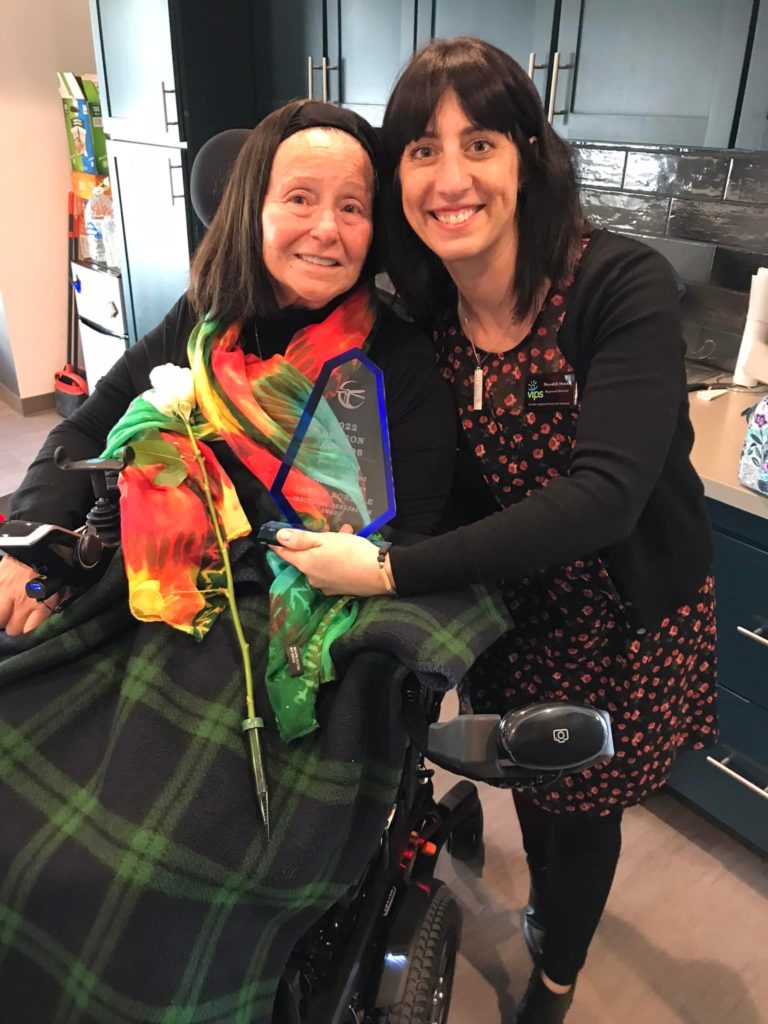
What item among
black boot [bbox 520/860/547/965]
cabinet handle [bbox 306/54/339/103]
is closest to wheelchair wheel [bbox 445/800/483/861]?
A: black boot [bbox 520/860/547/965]

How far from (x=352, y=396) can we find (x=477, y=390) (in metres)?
0.16

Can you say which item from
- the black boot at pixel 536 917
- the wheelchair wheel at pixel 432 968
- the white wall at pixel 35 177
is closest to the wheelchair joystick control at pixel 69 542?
the wheelchair wheel at pixel 432 968

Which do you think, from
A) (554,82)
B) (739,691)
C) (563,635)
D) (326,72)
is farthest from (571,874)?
(326,72)

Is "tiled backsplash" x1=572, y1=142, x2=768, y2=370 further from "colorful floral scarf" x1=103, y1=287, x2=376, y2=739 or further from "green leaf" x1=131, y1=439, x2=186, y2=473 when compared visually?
"green leaf" x1=131, y1=439, x2=186, y2=473

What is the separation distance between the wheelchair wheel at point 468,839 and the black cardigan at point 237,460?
0.86 metres

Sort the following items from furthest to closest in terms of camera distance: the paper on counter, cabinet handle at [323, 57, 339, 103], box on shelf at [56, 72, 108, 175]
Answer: box on shelf at [56, 72, 108, 175], cabinet handle at [323, 57, 339, 103], the paper on counter

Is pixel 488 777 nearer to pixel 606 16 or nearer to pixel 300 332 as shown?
pixel 300 332

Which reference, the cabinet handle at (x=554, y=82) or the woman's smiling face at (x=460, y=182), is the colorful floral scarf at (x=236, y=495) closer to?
the woman's smiling face at (x=460, y=182)

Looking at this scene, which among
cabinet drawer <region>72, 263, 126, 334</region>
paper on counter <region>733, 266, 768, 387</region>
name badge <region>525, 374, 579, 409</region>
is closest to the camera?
name badge <region>525, 374, 579, 409</region>

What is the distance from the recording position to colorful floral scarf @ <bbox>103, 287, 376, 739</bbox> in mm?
748

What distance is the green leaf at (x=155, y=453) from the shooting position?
2.72 feet

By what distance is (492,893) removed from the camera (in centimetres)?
150

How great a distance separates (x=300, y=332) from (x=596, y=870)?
0.84m

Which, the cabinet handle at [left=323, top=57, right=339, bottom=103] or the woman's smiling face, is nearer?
the woman's smiling face
